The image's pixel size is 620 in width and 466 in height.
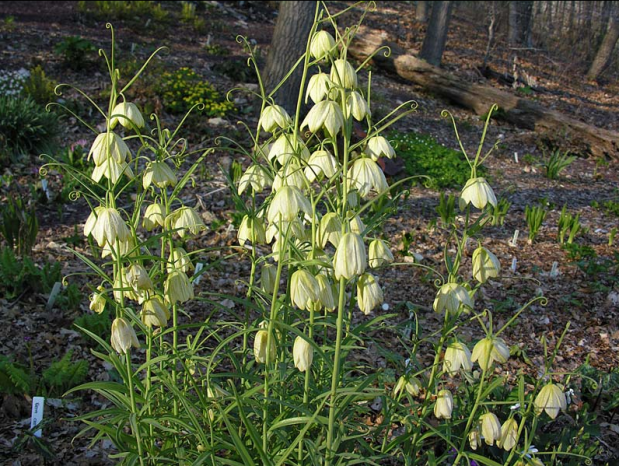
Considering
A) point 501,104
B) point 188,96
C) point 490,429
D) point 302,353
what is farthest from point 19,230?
point 501,104

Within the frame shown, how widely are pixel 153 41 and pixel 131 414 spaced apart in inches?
293

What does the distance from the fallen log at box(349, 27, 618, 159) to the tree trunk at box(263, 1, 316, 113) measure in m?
1.45

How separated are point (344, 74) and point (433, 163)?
412 centimetres

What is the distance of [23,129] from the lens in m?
4.44

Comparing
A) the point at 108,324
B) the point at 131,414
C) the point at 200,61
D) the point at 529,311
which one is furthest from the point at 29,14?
the point at 131,414

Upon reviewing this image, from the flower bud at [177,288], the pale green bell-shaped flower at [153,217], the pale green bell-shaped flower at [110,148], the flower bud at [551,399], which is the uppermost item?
the pale green bell-shaped flower at [110,148]

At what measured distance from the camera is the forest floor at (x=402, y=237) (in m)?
2.52

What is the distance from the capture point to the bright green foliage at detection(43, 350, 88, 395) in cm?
226

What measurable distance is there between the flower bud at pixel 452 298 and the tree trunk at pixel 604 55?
1142 centimetres

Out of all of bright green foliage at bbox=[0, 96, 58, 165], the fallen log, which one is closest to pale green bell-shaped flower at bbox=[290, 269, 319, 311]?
bright green foliage at bbox=[0, 96, 58, 165]

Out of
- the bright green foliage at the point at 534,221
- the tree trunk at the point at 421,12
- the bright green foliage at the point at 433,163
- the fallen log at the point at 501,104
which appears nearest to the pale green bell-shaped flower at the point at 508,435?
the bright green foliage at the point at 534,221

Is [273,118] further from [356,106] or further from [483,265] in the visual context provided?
[483,265]

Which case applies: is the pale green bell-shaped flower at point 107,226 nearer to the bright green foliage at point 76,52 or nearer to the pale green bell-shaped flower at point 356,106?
the pale green bell-shaped flower at point 356,106

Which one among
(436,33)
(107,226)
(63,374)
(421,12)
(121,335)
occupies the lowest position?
(63,374)
